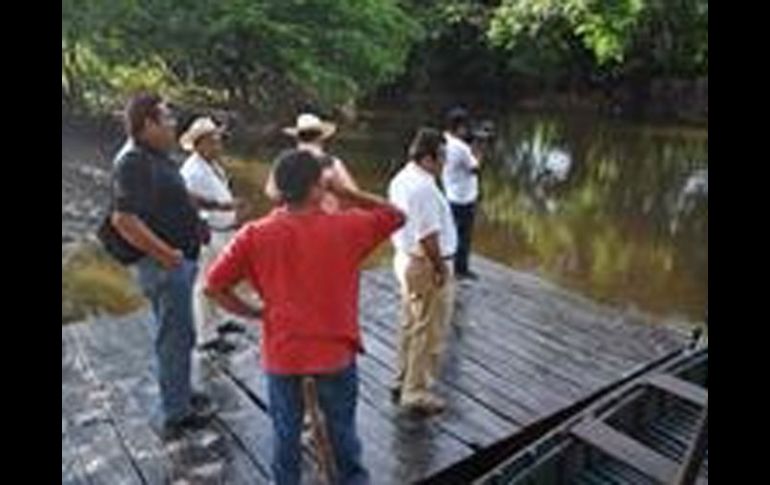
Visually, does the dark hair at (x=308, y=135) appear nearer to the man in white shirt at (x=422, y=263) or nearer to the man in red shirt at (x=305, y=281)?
the man in white shirt at (x=422, y=263)

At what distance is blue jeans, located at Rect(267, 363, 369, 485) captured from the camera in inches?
161

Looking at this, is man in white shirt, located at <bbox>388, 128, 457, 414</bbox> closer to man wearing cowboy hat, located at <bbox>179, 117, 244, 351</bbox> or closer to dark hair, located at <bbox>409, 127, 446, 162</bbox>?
dark hair, located at <bbox>409, 127, 446, 162</bbox>

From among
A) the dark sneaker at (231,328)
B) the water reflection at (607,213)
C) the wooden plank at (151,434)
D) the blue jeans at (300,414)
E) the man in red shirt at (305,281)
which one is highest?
the man in red shirt at (305,281)

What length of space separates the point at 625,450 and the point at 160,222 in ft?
7.91

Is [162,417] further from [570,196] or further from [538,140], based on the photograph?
[538,140]

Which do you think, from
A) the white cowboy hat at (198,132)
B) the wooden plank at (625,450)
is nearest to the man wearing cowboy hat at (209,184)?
the white cowboy hat at (198,132)

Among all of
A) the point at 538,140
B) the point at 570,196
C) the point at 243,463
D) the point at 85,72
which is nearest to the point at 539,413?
the point at 243,463

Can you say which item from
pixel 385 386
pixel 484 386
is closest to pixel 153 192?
pixel 385 386

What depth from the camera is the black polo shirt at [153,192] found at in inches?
188

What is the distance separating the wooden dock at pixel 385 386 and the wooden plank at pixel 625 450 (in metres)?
0.66

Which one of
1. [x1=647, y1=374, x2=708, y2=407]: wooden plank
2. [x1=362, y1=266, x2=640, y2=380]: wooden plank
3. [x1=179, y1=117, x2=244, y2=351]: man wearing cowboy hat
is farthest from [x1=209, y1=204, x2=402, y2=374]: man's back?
[x1=362, y1=266, x2=640, y2=380]: wooden plank

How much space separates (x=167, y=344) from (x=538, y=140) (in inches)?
876

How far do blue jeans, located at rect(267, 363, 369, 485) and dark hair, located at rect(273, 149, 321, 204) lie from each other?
0.73 m
